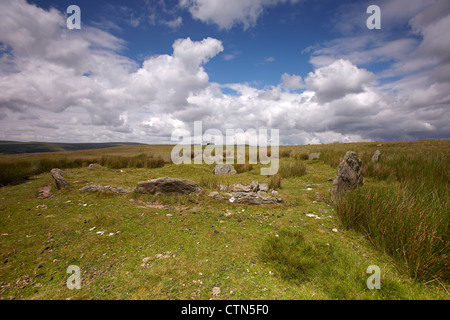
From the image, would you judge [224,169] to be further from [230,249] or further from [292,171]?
[230,249]

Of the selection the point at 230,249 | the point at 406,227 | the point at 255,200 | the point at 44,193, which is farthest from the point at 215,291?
the point at 44,193

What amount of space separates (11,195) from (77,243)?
6.78 meters

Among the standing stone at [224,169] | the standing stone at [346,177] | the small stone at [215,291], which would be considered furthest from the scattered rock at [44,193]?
the standing stone at [346,177]

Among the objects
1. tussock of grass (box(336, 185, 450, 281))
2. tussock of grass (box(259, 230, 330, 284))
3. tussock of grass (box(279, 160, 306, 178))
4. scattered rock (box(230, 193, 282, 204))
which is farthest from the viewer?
tussock of grass (box(279, 160, 306, 178))

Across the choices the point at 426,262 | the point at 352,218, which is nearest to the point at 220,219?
the point at 352,218

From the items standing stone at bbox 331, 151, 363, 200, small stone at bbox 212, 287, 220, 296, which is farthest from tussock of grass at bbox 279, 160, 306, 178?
small stone at bbox 212, 287, 220, 296

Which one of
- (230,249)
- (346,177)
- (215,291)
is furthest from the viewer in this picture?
(346,177)

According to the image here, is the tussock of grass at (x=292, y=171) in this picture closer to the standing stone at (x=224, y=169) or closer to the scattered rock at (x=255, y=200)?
the standing stone at (x=224, y=169)

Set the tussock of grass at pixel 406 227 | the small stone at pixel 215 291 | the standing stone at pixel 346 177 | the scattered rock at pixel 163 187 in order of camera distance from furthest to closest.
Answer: the scattered rock at pixel 163 187
the standing stone at pixel 346 177
the tussock of grass at pixel 406 227
the small stone at pixel 215 291

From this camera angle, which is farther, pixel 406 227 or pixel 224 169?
pixel 224 169

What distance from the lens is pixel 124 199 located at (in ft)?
23.6

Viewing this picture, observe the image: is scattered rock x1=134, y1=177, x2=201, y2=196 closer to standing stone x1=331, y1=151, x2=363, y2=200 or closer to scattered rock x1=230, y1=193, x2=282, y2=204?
scattered rock x1=230, y1=193, x2=282, y2=204
